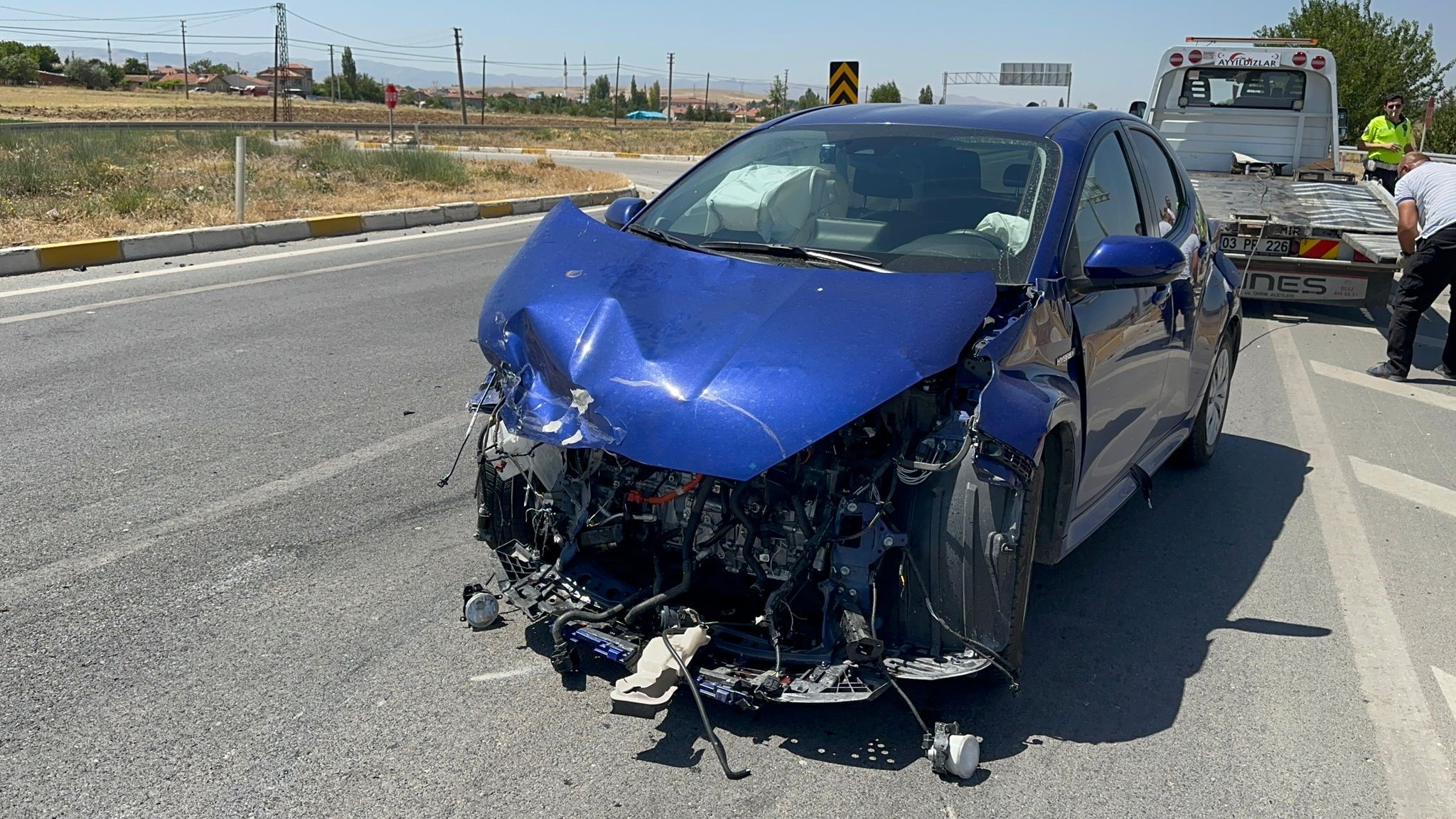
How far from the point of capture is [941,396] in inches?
125

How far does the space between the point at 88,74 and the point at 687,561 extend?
329 ft

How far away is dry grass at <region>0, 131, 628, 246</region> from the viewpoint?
497 inches

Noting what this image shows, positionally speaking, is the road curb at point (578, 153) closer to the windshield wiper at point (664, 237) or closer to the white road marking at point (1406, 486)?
the white road marking at point (1406, 486)

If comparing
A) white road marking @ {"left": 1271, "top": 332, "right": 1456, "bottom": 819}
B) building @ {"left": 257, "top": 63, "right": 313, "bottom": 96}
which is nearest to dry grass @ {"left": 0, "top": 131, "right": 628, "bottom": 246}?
white road marking @ {"left": 1271, "top": 332, "right": 1456, "bottom": 819}

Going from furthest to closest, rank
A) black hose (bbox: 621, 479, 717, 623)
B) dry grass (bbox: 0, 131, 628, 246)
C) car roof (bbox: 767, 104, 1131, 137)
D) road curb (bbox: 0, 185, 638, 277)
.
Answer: dry grass (bbox: 0, 131, 628, 246) → road curb (bbox: 0, 185, 638, 277) → car roof (bbox: 767, 104, 1131, 137) → black hose (bbox: 621, 479, 717, 623)

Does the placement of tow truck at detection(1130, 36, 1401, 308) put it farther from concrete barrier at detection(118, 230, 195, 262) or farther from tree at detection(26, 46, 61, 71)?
tree at detection(26, 46, 61, 71)

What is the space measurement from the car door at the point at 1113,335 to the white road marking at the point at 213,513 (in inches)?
124

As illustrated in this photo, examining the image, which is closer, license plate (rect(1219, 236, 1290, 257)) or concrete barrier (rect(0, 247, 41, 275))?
concrete barrier (rect(0, 247, 41, 275))

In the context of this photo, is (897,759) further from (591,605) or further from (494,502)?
(494,502)

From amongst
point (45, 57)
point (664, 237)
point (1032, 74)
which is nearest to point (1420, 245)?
point (664, 237)

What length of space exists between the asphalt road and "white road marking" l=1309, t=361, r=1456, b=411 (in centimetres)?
136

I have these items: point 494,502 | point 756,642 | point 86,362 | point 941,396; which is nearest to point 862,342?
point 941,396

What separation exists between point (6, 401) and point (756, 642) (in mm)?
4734

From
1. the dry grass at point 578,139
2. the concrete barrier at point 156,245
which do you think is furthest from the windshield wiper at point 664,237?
the dry grass at point 578,139
